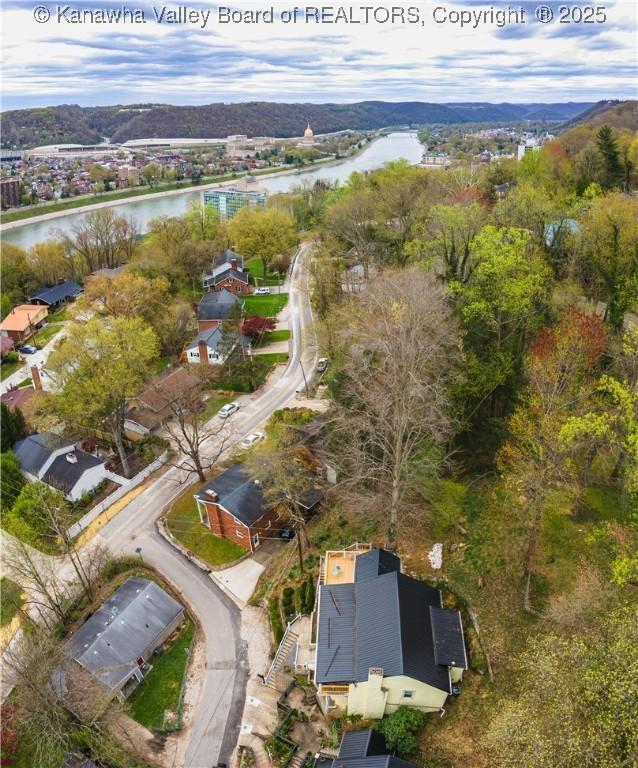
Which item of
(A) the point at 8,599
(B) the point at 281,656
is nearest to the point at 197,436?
(A) the point at 8,599

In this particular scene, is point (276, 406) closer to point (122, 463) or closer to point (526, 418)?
point (122, 463)

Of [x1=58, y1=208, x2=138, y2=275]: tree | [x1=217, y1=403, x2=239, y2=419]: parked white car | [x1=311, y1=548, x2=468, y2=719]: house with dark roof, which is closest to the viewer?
[x1=311, y1=548, x2=468, y2=719]: house with dark roof

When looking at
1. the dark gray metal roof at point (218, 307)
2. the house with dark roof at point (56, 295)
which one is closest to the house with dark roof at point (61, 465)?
the dark gray metal roof at point (218, 307)

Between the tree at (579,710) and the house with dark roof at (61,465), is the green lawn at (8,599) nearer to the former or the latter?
the house with dark roof at (61,465)

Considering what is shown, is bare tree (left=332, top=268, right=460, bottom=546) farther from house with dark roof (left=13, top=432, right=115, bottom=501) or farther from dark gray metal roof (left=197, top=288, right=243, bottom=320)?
dark gray metal roof (left=197, top=288, right=243, bottom=320)

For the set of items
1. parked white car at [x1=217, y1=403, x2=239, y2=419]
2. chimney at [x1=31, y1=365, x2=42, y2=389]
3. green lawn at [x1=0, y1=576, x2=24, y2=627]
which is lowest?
green lawn at [x1=0, y1=576, x2=24, y2=627]

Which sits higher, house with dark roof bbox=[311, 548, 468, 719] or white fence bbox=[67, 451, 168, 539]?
house with dark roof bbox=[311, 548, 468, 719]

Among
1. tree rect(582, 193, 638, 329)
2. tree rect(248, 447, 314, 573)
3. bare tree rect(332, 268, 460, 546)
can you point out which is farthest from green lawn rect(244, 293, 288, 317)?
tree rect(582, 193, 638, 329)
